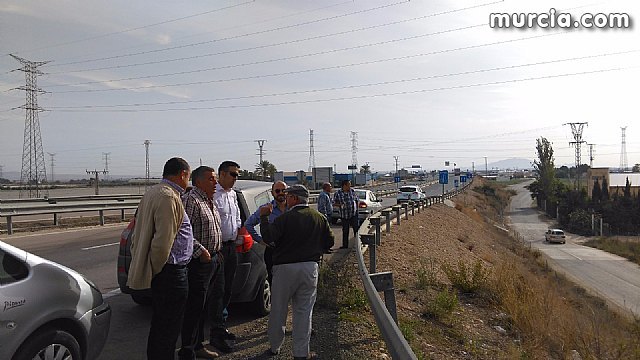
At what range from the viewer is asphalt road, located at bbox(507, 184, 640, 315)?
96.6 feet

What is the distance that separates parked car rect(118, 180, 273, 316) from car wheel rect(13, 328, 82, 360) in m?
1.61

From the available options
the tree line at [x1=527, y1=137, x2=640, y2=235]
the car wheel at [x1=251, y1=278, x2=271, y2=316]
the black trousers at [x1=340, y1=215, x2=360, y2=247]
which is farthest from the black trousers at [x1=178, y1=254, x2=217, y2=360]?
the tree line at [x1=527, y1=137, x2=640, y2=235]

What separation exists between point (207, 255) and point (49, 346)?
1.40 meters

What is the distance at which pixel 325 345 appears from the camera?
573cm

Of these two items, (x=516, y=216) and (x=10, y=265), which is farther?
(x=516, y=216)

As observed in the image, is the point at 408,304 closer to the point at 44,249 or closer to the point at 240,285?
the point at 240,285

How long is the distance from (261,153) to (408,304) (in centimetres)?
6767

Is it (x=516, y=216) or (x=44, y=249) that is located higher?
(x=44, y=249)

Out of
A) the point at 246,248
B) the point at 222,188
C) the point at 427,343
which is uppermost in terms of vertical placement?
the point at 222,188

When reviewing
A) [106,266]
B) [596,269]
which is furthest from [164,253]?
[596,269]

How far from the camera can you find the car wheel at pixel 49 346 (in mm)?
3734

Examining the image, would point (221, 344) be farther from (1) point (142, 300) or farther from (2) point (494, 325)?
(2) point (494, 325)

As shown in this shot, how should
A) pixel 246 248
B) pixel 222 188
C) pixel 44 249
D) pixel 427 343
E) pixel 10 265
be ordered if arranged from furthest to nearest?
pixel 44 249
pixel 427 343
pixel 246 248
pixel 222 188
pixel 10 265

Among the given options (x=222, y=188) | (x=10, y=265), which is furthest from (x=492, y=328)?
(x=10, y=265)
